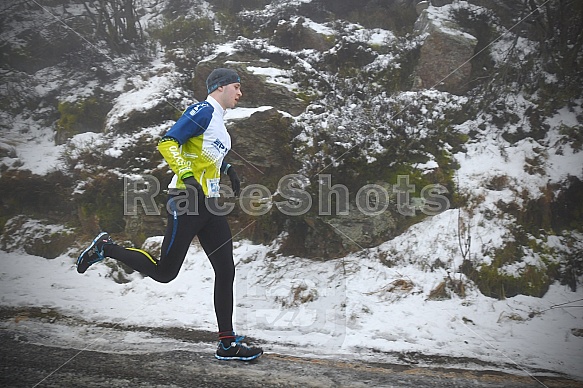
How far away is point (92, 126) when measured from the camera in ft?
23.8

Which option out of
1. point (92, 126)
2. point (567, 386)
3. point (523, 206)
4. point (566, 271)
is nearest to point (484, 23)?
point (523, 206)

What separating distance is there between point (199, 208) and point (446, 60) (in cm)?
590

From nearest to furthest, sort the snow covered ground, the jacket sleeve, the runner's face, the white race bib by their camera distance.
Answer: the jacket sleeve
the white race bib
the runner's face
the snow covered ground

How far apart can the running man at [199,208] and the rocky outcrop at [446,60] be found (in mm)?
4965

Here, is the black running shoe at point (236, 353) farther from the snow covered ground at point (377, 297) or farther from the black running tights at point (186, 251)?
the snow covered ground at point (377, 297)

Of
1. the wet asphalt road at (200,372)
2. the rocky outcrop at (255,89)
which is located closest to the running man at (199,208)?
the wet asphalt road at (200,372)

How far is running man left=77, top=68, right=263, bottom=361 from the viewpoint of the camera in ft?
9.71

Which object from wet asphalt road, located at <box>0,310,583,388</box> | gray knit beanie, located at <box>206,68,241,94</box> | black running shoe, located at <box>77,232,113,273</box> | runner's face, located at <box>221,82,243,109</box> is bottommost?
wet asphalt road, located at <box>0,310,583,388</box>

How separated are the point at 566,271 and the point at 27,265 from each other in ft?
23.7

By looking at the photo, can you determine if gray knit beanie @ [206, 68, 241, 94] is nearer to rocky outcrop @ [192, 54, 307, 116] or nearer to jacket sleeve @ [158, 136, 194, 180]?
jacket sleeve @ [158, 136, 194, 180]

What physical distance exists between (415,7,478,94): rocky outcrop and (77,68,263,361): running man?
4.97 meters

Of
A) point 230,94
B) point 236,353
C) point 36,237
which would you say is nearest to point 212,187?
point 230,94

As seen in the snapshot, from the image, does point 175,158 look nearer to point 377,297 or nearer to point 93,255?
point 93,255

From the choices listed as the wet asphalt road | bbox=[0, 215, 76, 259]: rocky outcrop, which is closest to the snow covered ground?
bbox=[0, 215, 76, 259]: rocky outcrop
